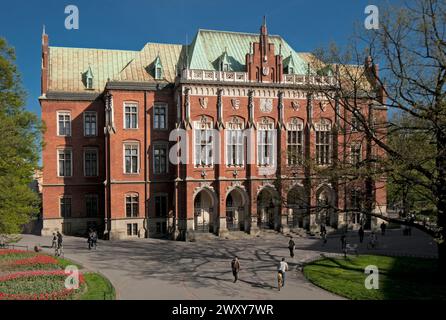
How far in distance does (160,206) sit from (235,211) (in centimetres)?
745

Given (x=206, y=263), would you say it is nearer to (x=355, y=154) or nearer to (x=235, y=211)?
(x=355, y=154)

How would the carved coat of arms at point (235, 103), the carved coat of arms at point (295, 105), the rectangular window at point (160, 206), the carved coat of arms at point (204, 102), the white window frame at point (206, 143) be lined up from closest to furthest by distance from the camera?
1. the carved coat of arms at point (204, 102)
2. the white window frame at point (206, 143)
3. the carved coat of arms at point (235, 103)
4. the rectangular window at point (160, 206)
5. the carved coat of arms at point (295, 105)

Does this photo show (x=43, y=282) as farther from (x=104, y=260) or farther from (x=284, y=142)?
(x=284, y=142)

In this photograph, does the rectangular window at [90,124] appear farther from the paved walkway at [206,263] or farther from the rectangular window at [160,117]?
the paved walkway at [206,263]

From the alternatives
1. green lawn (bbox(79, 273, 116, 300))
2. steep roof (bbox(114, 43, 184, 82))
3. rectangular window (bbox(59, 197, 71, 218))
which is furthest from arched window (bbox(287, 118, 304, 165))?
green lawn (bbox(79, 273, 116, 300))

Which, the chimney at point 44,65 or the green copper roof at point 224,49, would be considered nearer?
the green copper roof at point 224,49

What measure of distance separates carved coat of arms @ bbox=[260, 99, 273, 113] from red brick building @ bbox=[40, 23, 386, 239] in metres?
0.10

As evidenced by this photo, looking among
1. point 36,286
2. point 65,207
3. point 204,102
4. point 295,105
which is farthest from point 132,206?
point 36,286

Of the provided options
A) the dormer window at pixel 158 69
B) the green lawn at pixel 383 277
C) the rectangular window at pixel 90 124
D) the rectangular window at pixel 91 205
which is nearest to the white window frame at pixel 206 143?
the dormer window at pixel 158 69

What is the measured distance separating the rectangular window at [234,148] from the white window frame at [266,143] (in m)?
1.83

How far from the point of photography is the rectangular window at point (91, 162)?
40688 millimetres

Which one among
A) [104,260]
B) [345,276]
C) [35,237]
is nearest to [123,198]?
[35,237]
